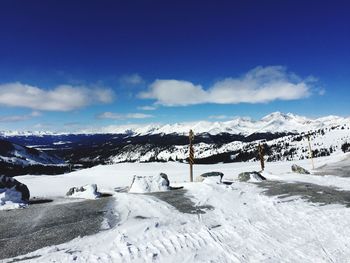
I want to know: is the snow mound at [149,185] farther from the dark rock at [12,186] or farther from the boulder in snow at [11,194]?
the boulder in snow at [11,194]

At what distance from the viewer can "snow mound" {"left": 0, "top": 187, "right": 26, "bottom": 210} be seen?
16906 millimetres

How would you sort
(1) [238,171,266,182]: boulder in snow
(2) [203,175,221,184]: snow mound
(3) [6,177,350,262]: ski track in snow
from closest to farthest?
(3) [6,177,350,262]: ski track in snow < (2) [203,175,221,184]: snow mound < (1) [238,171,266,182]: boulder in snow

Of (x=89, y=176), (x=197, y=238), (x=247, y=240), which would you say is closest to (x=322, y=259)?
(x=247, y=240)

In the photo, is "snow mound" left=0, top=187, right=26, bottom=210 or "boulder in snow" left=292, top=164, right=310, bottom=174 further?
"boulder in snow" left=292, top=164, right=310, bottom=174

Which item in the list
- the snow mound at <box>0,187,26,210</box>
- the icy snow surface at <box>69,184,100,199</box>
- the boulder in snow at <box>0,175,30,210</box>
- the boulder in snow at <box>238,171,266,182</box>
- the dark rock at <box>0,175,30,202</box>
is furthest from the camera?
the boulder in snow at <box>238,171,266,182</box>

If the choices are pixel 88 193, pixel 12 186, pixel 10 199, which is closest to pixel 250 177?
pixel 88 193

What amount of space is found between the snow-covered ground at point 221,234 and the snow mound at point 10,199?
511 cm

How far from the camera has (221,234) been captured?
12.4 m

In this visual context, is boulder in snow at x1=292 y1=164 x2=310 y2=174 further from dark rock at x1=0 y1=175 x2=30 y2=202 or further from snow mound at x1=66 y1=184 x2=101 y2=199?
dark rock at x1=0 y1=175 x2=30 y2=202

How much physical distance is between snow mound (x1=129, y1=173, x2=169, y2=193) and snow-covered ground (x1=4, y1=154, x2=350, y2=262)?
3.46 meters

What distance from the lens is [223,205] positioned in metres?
17.0

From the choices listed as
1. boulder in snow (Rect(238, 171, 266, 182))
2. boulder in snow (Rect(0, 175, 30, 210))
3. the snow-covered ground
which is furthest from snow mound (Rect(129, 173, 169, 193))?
boulder in snow (Rect(238, 171, 266, 182))

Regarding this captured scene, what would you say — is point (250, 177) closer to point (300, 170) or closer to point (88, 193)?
point (300, 170)

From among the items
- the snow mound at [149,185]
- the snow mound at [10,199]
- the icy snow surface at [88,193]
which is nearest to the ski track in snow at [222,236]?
the icy snow surface at [88,193]
